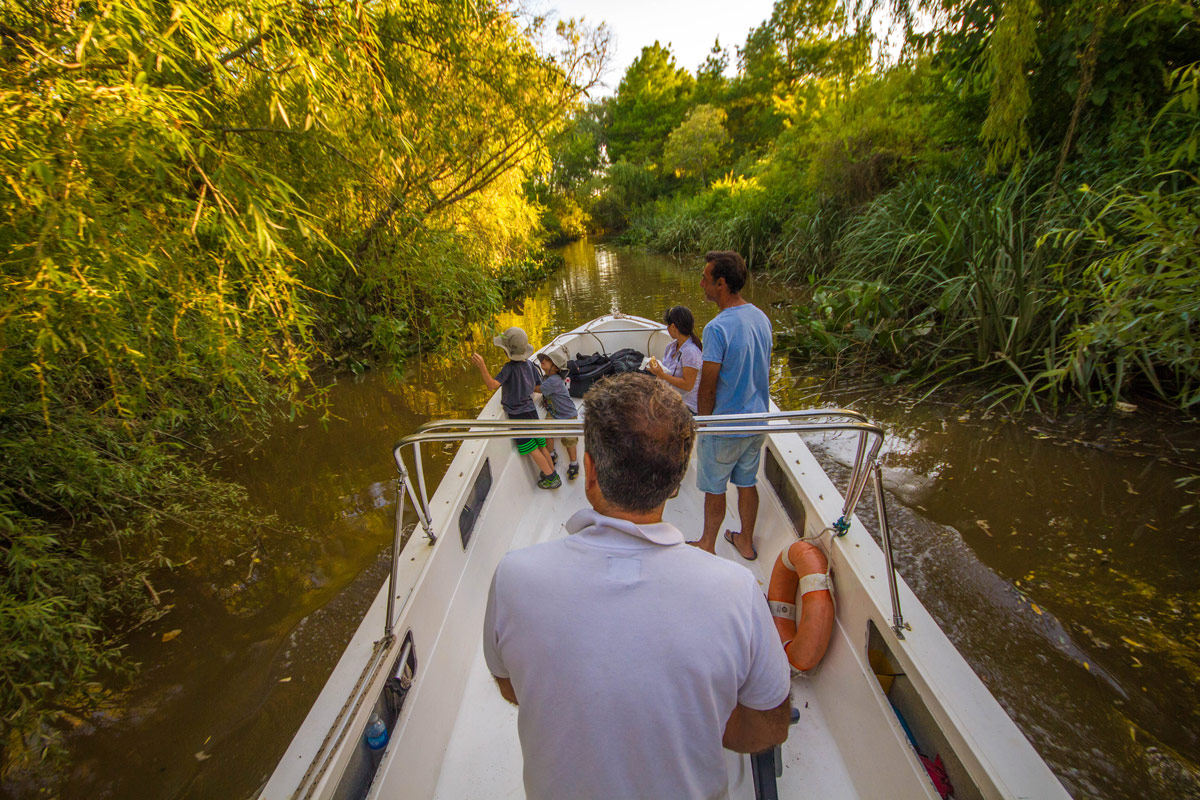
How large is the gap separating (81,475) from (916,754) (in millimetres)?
3848

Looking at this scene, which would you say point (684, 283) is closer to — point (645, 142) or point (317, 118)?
point (317, 118)

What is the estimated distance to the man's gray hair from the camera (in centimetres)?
98

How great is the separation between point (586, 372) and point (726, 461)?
2.73 metres

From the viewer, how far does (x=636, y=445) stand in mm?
984

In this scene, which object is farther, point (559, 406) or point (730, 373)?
point (559, 406)

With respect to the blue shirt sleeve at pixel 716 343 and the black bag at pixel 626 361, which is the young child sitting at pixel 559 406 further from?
the blue shirt sleeve at pixel 716 343

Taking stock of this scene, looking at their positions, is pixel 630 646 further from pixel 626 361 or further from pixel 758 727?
pixel 626 361

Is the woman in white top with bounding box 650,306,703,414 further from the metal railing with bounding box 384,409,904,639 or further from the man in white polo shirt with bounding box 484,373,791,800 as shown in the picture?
the man in white polo shirt with bounding box 484,373,791,800

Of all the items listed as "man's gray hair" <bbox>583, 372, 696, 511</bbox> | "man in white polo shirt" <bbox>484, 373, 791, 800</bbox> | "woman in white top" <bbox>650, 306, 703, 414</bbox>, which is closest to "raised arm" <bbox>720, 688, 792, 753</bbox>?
"man in white polo shirt" <bbox>484, 373, 791, 800</bbox>

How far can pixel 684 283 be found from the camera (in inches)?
550

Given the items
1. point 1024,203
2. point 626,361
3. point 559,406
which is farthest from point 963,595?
point 1024,203

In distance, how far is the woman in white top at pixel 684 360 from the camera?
2.83m

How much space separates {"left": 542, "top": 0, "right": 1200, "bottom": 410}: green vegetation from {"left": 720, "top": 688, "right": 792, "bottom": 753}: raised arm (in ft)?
11.6

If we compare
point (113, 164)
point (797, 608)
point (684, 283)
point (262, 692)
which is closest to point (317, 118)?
point (113, 164)
